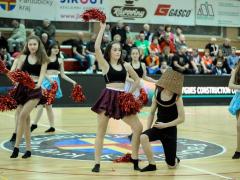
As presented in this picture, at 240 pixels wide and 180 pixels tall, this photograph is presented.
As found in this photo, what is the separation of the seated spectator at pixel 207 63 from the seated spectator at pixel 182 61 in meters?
0.87

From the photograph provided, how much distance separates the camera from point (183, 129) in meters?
12.8

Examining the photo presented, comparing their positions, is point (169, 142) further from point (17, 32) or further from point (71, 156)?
point (17, 32)

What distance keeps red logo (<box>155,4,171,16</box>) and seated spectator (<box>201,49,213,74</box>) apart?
2.42 meters

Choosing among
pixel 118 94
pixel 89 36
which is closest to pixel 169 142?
pixel 118 94

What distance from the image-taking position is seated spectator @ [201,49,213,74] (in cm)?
2211

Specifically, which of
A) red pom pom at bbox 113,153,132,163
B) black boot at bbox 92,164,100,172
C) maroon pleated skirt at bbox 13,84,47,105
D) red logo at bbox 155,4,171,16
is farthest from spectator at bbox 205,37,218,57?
black boot at bbox 92,164,100,172

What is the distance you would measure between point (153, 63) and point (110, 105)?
13370 mm

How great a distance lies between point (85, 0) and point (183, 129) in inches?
393

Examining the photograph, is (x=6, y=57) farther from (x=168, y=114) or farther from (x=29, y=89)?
(x=168, y=114)

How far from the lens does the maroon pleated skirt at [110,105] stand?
24.7ft

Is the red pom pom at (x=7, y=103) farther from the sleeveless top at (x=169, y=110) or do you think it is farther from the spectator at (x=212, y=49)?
the spectator at (x=212, y=49)

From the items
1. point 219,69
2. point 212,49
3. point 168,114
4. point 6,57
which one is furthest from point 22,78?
point 212,49

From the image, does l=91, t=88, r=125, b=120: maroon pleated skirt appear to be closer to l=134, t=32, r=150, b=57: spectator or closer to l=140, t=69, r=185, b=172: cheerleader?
l=140, t=69, r=185, b=172: cheerleader

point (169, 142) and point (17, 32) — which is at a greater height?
point (17, 32)
